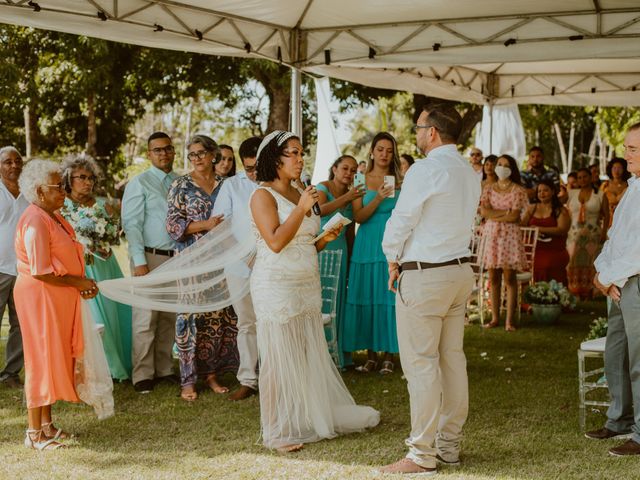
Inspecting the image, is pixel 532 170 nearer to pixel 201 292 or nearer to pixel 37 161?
pixel 201 292

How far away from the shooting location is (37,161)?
16.1ft

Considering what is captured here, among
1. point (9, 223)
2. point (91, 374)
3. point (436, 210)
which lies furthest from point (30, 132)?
point (436, 210)

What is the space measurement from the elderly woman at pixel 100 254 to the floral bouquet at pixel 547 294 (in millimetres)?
5135

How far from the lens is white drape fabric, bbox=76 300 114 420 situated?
4.99 meters

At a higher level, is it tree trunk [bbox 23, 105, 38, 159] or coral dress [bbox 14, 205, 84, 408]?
tree trunk [bbox 23, 105, 38, 159]

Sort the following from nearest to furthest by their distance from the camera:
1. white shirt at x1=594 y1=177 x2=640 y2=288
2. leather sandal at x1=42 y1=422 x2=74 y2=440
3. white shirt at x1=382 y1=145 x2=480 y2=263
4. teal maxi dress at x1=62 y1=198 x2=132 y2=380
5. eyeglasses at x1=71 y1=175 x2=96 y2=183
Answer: white shirt at x1=382 y1=145 x2=480 y2=263 < white shirt at x1=594 y1=177 x2=640 y2=288 < leather sandal at x1=42 y1=422 x2=74 y2=440 < eyeglasses at x1=71 y1=175 x2=96 y2=183 < teal maxi dress at x1=62 y1=198 x2=132 y2=380

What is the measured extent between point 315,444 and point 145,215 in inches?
98.1

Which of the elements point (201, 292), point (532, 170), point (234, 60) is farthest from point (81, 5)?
point (234, 60)

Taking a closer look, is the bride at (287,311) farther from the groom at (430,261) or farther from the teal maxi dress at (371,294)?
the teal maxi dress at (371,294)

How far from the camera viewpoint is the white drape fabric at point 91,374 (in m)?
4.99

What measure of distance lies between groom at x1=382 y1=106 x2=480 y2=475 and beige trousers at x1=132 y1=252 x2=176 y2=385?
2.74 metres

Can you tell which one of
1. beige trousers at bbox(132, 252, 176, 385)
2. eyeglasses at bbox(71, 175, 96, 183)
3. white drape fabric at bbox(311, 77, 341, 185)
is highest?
white drape fabric at bbox(311, 77, 341, 185)

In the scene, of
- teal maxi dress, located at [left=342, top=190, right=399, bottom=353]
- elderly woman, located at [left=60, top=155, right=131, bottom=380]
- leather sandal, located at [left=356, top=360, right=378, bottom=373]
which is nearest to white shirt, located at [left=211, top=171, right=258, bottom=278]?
elderly woman, located at [left=60, top=155, right=131, bottom=380]

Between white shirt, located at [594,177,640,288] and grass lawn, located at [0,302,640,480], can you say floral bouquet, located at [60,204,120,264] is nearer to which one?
grass lawn, located at [0,302,640,480]
